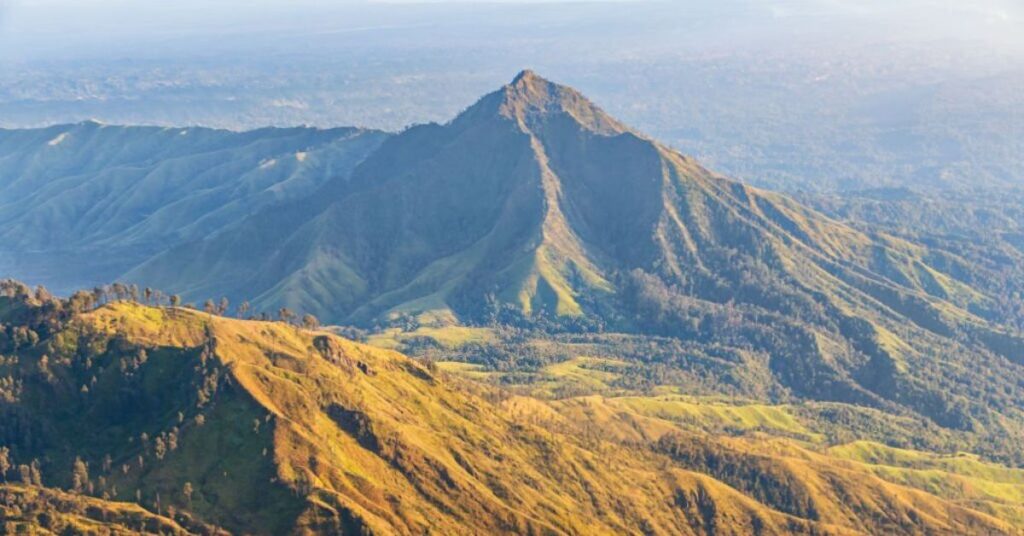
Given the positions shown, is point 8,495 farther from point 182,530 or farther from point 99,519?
point 182,530

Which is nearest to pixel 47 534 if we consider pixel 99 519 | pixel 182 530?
pixel 99 519

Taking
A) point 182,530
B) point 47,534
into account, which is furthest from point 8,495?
point 182,530

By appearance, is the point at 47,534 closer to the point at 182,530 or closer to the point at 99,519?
the point at 99,519

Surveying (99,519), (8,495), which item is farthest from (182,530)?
(8,495)
